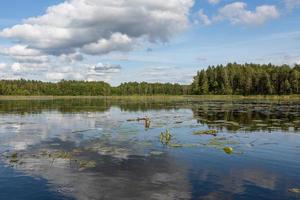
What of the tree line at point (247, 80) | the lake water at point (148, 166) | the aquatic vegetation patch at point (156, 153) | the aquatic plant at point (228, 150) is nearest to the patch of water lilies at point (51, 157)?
the lake water at point (148, 166)

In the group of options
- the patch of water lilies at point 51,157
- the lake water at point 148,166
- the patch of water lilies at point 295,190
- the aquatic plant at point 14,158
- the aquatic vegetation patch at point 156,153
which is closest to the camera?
the patch of water lilies at point 295,190

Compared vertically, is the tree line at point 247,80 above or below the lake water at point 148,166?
above

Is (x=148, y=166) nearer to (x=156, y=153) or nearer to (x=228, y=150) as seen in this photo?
(x=156, y=153)

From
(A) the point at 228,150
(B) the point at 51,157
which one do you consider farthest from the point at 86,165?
(A) the point at 228,150

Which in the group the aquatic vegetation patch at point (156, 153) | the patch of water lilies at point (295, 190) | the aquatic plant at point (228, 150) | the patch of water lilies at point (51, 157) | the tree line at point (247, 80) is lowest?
the patch of water lilies at point (295, 190)

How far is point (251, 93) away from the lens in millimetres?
157125

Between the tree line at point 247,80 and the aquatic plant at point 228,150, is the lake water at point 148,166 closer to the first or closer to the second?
the aquatic plant at point 228,150

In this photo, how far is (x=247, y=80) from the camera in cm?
15125

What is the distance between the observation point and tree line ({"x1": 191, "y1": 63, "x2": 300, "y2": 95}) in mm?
143125

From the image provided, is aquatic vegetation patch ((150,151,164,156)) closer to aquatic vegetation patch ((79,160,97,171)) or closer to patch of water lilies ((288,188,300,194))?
aquatic vegetation patch ((79,160,97,171))

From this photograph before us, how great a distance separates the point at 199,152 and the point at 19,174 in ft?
38.4

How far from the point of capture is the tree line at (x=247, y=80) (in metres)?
143

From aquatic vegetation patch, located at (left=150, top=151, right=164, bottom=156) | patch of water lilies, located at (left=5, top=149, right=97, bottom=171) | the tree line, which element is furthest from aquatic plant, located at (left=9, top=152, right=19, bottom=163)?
the tree line

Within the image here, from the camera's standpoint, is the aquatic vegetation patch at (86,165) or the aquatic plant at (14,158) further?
the aquatic plant at (14,158)
